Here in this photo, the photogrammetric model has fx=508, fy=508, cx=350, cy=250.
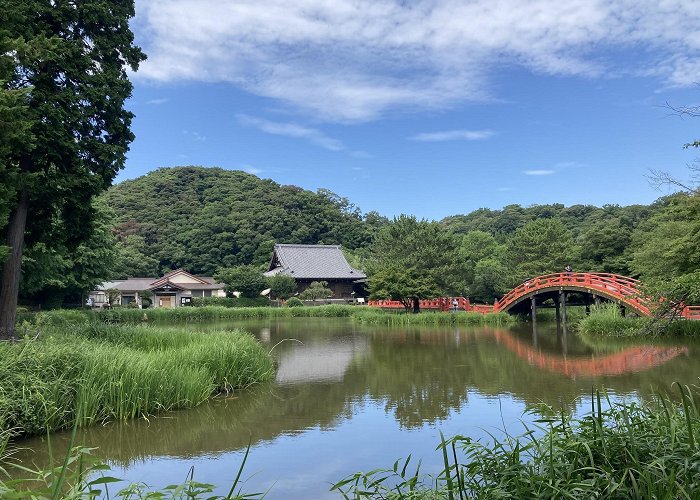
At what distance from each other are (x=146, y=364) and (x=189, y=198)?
2086 inches

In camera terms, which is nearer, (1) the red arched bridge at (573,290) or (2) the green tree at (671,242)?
(2) the green tree at (671,242)

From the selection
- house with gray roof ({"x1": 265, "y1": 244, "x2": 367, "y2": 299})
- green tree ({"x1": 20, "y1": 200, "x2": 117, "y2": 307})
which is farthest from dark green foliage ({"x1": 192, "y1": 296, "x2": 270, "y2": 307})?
green tree ({"x1": 20, "y1": 200, "x2": 117, "y2": 307})

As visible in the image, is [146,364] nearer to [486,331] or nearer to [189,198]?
[486,331]

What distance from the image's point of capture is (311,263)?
3944cm

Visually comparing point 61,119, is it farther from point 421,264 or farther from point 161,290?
point 161,290

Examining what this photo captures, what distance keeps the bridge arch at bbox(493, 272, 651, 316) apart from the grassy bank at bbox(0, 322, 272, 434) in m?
11.6

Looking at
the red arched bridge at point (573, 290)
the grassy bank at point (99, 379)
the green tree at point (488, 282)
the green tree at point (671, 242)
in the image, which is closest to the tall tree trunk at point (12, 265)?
the grassy bank at point (99, 379)

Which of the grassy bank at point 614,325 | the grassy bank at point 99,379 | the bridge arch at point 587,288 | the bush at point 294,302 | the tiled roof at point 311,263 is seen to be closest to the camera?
the grassy bank at point 99,379

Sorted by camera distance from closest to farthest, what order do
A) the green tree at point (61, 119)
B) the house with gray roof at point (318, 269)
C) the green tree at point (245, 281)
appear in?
the green tree at point (61, 119) → the green tree at point (245, 281) → the house with gray roof at point (318, 269)

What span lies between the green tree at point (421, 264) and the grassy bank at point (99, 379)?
637 inches

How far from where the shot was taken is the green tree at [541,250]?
81.1 feet

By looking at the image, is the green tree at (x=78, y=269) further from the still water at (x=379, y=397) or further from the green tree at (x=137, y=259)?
the green tree at (x=137, y=259)

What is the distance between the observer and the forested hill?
48.2 meters

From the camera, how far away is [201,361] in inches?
324
